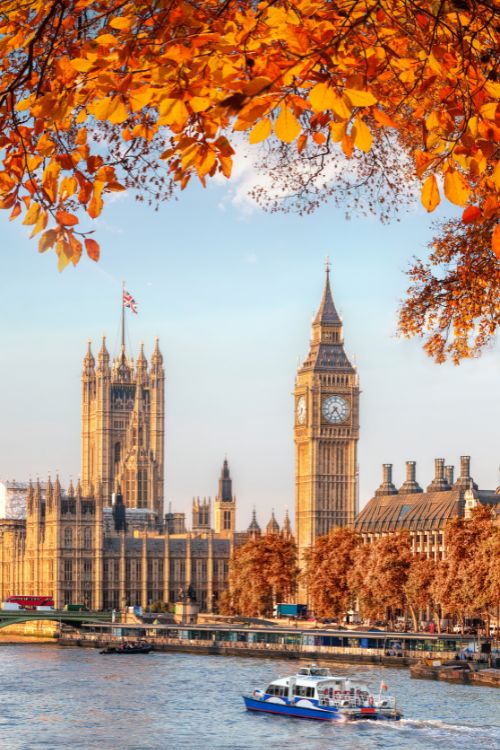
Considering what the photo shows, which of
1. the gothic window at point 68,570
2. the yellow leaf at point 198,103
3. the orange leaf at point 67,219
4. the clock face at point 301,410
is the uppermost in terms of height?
the clock face at point 301,410

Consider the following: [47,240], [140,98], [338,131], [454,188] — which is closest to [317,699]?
[47,240]

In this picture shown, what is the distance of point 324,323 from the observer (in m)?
153

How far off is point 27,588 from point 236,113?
5904 inches

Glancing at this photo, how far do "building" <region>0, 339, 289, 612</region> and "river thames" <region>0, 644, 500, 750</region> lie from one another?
47912 mm

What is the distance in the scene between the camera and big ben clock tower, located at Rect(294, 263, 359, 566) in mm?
148500

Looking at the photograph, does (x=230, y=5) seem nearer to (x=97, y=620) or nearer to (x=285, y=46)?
(x=285, y=46)

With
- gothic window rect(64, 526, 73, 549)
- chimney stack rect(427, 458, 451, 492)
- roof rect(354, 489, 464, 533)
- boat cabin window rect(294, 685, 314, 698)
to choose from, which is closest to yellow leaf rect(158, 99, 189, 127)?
boat cabin window rect(294, 685, 314, 698)

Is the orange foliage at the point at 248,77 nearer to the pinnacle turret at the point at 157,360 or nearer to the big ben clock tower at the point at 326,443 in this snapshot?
the big ben clock tower at the point at 326,443

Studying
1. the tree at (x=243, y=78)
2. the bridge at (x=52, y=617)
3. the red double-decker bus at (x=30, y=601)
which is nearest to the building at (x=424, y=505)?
the bridge at (x=52, y=617)

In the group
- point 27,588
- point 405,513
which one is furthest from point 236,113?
point 27,588

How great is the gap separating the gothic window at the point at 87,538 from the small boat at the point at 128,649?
128 feet

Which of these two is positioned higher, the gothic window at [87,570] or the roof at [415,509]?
the roof at [415,509]

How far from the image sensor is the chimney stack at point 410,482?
492 feet

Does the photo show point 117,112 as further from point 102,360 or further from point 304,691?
point 102,360
